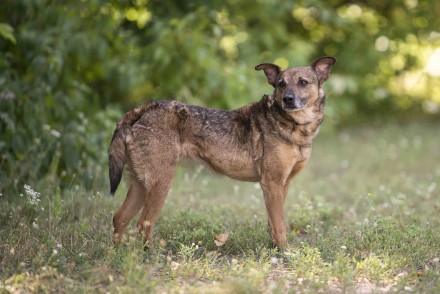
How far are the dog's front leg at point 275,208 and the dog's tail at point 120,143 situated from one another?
1382mm

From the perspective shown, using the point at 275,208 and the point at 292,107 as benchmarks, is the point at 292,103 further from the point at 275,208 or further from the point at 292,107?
the point at 275,208

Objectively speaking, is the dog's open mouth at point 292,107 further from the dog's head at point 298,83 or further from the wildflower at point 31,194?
the wildflower at point 31,194

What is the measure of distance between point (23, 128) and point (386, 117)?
11.2 meters

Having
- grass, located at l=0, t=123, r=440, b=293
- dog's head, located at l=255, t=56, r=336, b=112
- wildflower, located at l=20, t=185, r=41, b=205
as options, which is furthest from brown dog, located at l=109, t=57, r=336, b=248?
wildflower, located at l=20, t=185, r=41, b=205

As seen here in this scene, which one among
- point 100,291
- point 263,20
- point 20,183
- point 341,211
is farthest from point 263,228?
point 263,20

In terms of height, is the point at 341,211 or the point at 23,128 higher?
the point at 23,128

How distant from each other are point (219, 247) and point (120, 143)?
4.42ft

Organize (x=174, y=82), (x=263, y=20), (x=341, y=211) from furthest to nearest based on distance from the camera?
(x=263, y=20)
(x=174, y=82)
(x=341, y=211)

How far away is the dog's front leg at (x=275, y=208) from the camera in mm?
5891

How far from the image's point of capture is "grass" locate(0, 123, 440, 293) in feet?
15.6

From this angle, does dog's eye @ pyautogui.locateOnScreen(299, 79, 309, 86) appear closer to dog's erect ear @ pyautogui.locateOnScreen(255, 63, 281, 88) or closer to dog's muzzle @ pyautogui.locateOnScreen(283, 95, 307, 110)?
dog's muzzle @ pyautogui.locateOnScreen(283, 95, 307, 110)

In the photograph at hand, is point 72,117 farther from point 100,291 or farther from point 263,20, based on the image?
point 263,20

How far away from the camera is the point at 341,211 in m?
7.53

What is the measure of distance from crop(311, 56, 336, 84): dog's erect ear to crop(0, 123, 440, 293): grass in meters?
1.40
